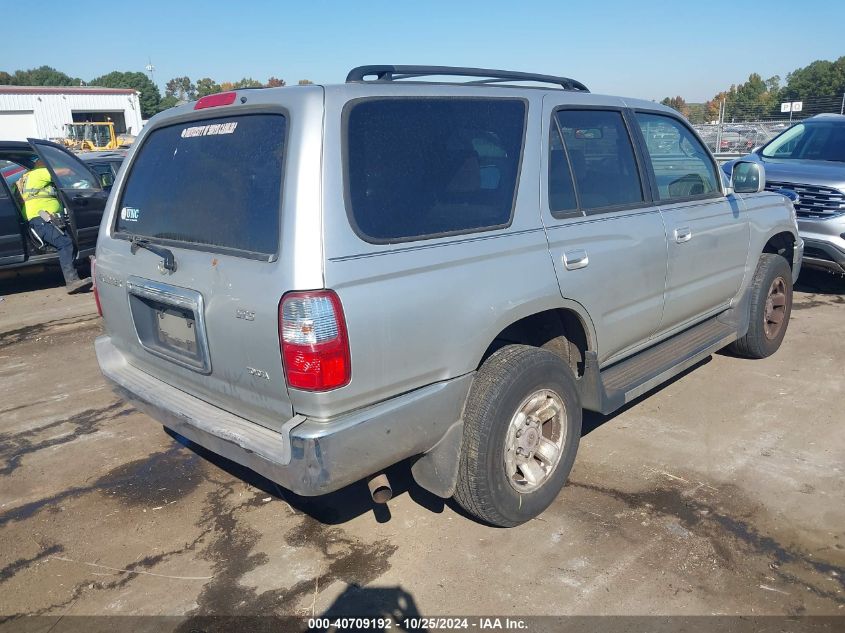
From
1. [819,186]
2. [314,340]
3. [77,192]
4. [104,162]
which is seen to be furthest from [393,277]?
[104,162]

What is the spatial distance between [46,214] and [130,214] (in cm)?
561

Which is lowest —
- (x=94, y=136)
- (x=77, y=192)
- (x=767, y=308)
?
(x=767, y=308)

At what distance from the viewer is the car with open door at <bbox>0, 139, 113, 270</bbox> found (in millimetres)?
7945

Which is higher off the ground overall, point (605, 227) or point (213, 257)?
point (213, 257)

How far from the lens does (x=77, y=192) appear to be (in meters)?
8.20

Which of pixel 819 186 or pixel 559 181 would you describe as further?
pixel 819 186

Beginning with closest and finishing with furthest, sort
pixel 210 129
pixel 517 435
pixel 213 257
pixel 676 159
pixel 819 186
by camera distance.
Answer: pixel 213 257
pixel 210 129
pixel 517 435
pixel 676 159
pixel 819 186

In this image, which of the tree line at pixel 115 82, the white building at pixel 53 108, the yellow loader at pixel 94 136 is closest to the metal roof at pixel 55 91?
the white building at pixel 53 108

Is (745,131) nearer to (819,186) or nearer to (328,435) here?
(819,186)

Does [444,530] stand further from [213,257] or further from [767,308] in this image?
[767,308]

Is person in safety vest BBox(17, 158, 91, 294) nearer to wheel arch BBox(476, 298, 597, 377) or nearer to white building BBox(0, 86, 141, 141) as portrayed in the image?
wheel arch BBox(476, 298, 597, 377)

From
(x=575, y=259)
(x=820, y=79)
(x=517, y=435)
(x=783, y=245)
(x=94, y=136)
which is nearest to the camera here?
(x=517, y=435)

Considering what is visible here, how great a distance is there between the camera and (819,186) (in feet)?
23.1

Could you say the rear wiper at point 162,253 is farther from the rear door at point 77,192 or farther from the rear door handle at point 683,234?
the rear door at point 77,192
